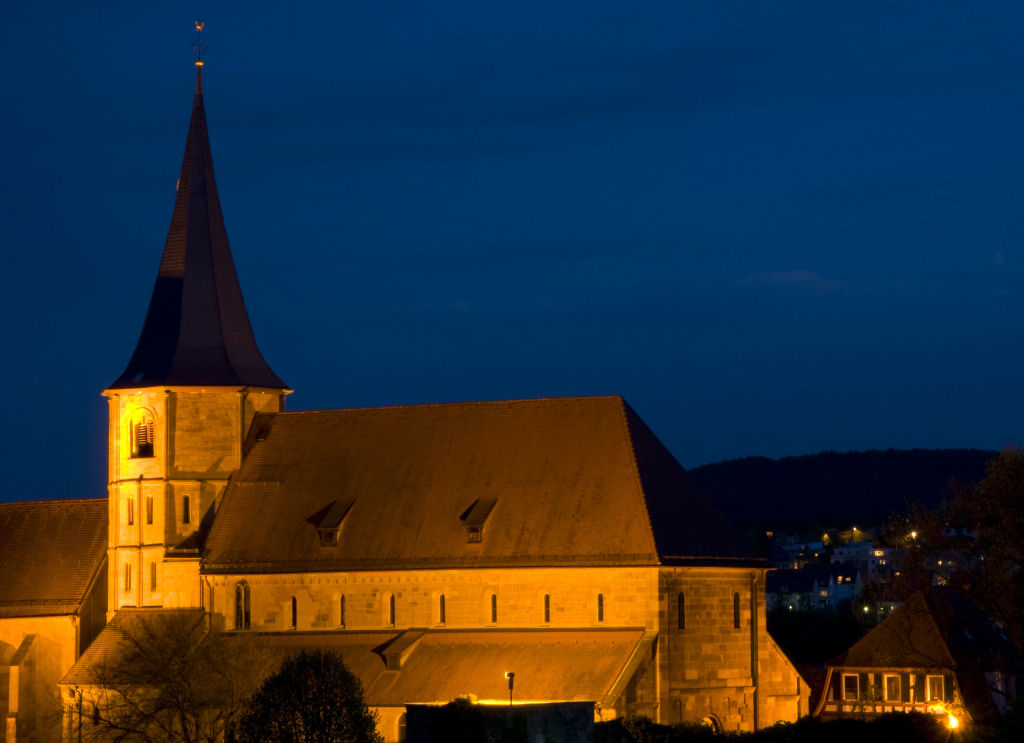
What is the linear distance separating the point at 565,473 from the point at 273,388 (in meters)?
11.6

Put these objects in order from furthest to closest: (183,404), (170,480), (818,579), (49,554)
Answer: (818,579) < (49,554) < (183,404) < (170,480)

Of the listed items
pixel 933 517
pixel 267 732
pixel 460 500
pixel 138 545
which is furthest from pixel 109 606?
pixel 933 517

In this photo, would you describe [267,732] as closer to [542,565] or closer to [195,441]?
[542,565]

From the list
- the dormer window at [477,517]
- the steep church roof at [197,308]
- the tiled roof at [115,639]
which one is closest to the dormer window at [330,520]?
the dormer window at [477,517]

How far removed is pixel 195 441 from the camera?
63.1 m

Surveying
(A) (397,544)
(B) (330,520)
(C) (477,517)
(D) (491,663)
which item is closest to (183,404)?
(B) (330,520)

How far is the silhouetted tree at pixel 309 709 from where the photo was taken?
155ft

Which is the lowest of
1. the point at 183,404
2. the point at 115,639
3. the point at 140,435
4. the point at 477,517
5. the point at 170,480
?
the point at 115,639

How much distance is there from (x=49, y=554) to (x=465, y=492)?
17374mm

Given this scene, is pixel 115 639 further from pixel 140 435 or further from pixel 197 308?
pixel 197 308

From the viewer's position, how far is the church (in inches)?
A: 2210

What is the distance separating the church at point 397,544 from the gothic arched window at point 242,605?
0.10 meters

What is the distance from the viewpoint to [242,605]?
201 ft

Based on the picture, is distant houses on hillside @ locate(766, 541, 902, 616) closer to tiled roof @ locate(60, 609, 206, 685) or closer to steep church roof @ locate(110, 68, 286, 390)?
steep church roof @ locate(110, 68, 286, 390)
